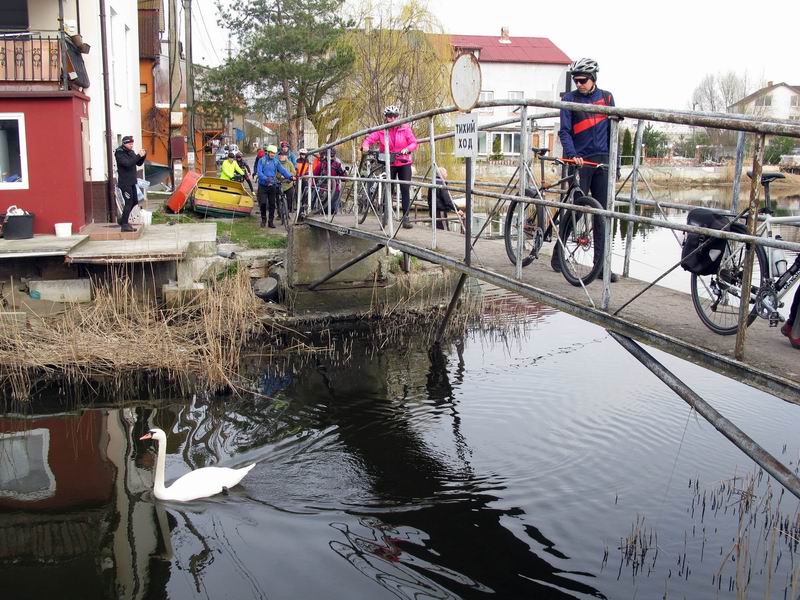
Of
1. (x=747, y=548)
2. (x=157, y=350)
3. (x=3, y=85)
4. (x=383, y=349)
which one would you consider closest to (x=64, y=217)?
(x=3, y=85)

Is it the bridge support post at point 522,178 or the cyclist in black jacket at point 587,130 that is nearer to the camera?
the cyclist in black jacket at point 587,130

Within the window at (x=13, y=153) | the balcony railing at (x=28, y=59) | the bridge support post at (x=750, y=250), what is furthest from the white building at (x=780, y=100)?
the bridge support post at (x=750, y=250)

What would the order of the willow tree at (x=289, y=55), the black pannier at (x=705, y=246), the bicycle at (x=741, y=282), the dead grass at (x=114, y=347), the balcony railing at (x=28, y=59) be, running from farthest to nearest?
the willow tree at (x=289, y=55) → the balcony railing at (x=28, y=59) → the dead grass at (x=114, y=347) → the black pannier at (x=705, y=246) → the bicycle at (x=741, y=282)

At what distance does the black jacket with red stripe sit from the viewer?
24.1 feet

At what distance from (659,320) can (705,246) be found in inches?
28.7

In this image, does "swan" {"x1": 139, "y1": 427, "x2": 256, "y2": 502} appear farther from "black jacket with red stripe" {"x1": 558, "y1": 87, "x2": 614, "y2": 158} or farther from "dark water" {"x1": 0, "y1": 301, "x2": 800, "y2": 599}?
"black jacket with red stripe" {"x1": 558, "y1": 87, "x2": 614, "y2": 158}

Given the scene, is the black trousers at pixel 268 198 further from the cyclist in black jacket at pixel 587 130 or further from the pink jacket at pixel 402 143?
the cyclist in black jacket at pixel 587 130

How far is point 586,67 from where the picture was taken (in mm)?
7109

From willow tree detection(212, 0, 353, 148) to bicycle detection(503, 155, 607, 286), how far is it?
70.9 feet

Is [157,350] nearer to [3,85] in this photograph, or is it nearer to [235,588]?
[235,588]

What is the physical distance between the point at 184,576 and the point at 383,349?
731 centimetres

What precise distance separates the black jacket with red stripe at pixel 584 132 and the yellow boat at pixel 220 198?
1323 cm

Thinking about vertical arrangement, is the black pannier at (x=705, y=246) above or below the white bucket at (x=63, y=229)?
above

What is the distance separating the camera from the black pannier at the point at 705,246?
18.6 feet
